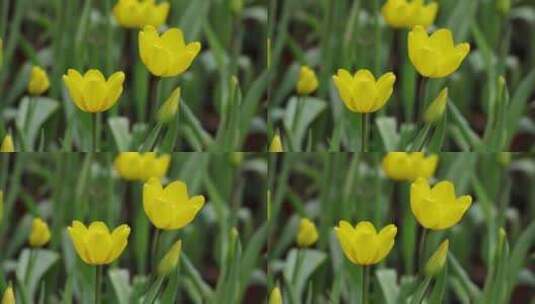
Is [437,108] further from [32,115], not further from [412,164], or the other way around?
[32,115]

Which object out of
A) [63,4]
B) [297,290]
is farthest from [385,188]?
[63,4]

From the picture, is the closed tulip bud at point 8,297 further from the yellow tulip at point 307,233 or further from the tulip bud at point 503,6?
the tulip bud at point 503,6

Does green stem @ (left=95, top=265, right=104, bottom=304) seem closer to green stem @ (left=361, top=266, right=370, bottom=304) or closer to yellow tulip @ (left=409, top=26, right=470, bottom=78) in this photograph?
green stem @ (left=361, top=266, right=370, bottom=304)

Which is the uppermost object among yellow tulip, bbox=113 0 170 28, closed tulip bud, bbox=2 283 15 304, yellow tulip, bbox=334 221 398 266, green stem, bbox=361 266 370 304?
yellow tulip, bbox=113 0 170 28

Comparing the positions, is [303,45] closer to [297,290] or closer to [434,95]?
[434,95]

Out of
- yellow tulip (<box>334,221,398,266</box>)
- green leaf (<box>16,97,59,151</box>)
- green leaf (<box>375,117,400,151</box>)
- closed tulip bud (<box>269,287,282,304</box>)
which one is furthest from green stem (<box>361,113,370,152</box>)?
green leaf (<box>16,97,59,151</box>)

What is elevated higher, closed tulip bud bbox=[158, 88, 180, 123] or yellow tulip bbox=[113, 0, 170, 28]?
yellow tulip bbox=[113, 0, 170, 28]

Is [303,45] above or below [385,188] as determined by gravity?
above
